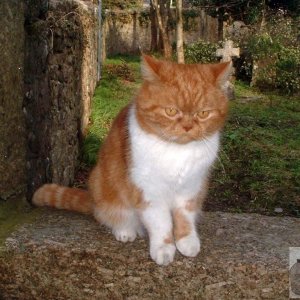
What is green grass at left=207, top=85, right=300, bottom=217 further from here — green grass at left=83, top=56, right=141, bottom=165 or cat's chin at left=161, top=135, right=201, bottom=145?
cat's chin at left=161, top=135, right=201, bottom=145

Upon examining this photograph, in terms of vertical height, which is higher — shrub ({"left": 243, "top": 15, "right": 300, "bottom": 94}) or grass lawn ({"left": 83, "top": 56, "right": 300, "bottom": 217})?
shrub ({"left": 243, "top": 15, "right": 300, "bottom": 94})

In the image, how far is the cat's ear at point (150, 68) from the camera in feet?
6.71

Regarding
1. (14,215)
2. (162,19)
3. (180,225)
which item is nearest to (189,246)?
(180,225)

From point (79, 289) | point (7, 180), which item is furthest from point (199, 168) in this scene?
point (7, 180)

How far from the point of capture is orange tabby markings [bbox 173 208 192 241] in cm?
222

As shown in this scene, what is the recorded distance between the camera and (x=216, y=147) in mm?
2207

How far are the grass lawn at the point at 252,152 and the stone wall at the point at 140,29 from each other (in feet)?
27.5

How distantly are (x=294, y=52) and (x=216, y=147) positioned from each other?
24.8ft

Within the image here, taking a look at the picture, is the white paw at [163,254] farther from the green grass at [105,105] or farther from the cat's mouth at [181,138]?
the green grass at [105,105]

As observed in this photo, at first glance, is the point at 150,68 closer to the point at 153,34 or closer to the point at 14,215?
the point at 14,215

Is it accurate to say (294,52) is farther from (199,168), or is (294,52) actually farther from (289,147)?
(199,168)

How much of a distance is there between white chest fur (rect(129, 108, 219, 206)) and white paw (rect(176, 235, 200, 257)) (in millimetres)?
199

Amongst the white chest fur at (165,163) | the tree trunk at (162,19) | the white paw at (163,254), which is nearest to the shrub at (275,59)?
the tree trunk at (162,19)

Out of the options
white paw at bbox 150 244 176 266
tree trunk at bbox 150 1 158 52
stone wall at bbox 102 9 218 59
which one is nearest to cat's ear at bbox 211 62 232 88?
white paw at bbox 150 244 176 266
